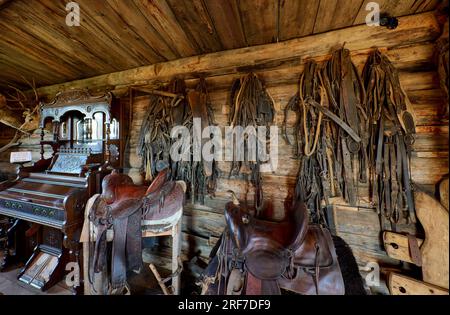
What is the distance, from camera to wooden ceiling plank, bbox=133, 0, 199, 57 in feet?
4.00

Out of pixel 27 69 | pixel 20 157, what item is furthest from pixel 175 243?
pixel 27 69

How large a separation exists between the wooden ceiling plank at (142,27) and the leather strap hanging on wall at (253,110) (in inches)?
34.8

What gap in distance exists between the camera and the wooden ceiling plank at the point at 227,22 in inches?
47.2

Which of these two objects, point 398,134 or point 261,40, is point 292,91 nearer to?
point 261,40

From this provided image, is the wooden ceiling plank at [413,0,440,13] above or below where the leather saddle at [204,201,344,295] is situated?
above

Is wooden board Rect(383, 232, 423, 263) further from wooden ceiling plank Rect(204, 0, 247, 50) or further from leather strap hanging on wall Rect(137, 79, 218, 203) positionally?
wooden ceiling plank Rect(204, 0, 247, 50)

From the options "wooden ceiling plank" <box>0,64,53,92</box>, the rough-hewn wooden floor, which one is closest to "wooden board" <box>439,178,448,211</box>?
the rough-hewn wooden floor

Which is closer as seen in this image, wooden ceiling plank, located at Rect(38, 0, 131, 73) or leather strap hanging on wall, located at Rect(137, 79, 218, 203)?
wooden ceiling plank, located at Rect(38, 0, 131, 73)

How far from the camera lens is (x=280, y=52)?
162 centimetres

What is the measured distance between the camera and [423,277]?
1.18 meters

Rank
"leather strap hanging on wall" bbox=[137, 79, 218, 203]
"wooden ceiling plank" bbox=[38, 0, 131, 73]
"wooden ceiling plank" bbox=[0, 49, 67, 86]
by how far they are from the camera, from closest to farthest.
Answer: "wooden ceiling plank" bbox=[38, 0, 131, 73] < "leather strap hanging on wall" bbox=[137, 79, 218, 203] < "wooden ceiling plank" bbox=[0, 49, 67, 86]

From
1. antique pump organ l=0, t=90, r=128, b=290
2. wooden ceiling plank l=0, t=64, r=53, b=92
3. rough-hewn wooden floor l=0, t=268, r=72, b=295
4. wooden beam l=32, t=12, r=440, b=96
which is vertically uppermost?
wooden ceiling plank l=0, t=64, r=53, b=92

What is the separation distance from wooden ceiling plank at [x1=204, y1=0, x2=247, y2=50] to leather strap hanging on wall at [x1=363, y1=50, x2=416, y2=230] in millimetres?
1156
